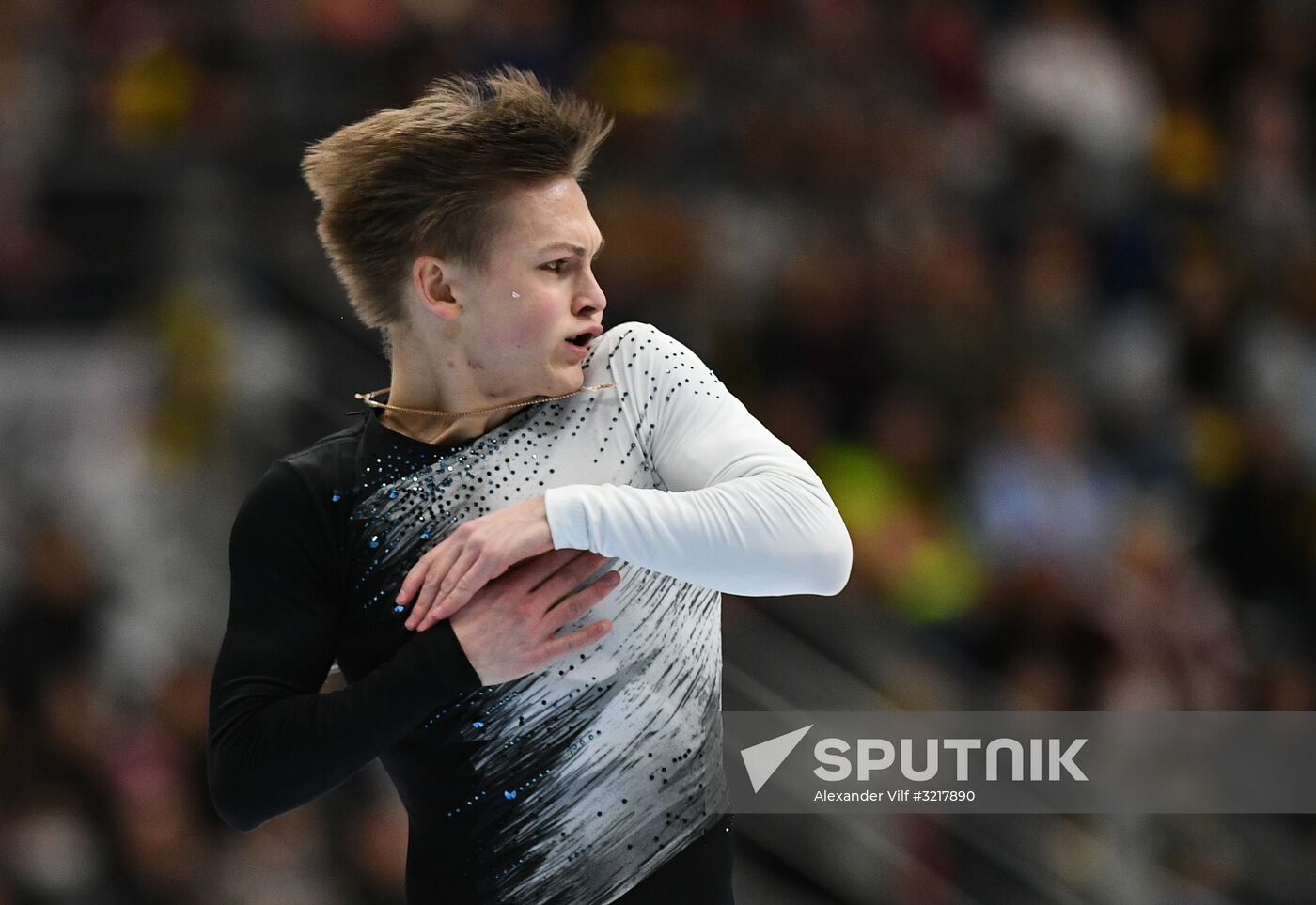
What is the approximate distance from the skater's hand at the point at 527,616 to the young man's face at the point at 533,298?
0.93 feet

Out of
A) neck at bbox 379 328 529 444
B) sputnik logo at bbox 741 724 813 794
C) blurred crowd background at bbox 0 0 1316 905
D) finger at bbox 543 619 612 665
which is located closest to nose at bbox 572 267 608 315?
neck at bbox 379 328 529 444

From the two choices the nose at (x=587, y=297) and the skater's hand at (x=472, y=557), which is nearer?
the skater's hand at (x=472, y=557)

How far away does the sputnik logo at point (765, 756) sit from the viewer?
11.2 feet

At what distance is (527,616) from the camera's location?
2006 mm

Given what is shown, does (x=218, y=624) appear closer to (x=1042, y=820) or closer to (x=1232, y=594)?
(x=1042, y=820)

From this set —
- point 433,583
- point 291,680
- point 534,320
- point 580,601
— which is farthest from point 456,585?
point 534,320

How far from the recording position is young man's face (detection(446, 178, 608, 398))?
2139mm

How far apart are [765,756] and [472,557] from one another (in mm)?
1587

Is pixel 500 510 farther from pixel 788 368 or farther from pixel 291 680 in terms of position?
pixel 788 368

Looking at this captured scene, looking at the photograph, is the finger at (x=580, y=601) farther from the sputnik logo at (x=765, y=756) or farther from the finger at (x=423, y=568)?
the sputnik logo at (x=765, y=756)

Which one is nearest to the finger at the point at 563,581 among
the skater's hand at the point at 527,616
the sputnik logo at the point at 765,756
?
the skater's hand at the point at 527,616

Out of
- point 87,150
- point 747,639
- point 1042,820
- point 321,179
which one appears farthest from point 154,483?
point 321,179

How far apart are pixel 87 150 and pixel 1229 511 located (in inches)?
185

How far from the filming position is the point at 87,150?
5.86m
